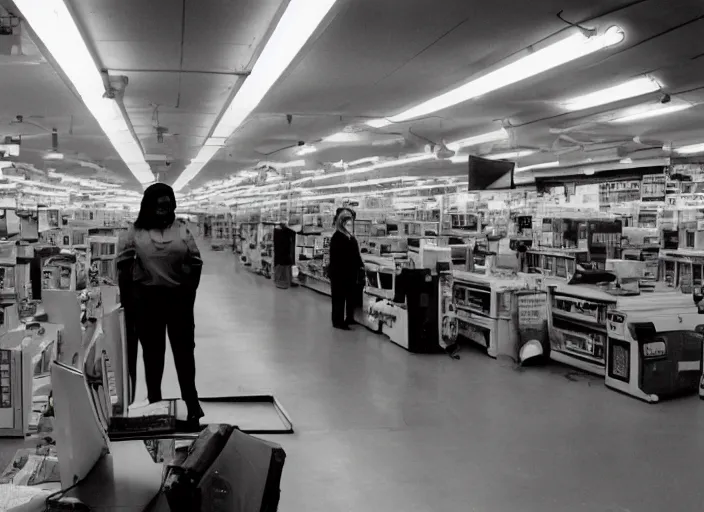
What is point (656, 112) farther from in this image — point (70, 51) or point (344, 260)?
point (70, 51)

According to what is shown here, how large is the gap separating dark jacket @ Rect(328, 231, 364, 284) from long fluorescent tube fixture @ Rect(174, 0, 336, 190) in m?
2.29

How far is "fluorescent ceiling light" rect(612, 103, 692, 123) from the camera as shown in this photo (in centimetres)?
1042

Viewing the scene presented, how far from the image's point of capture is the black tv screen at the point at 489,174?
1081 centimetres

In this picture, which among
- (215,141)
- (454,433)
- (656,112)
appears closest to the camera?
(454,433)

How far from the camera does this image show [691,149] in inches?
602

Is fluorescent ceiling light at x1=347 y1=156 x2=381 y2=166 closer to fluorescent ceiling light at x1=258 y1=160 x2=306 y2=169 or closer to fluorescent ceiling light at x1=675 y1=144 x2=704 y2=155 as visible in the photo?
fluorescent ceiling light at x1=258 y1=160 x2=306 y2=169

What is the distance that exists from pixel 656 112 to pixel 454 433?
8.37 m

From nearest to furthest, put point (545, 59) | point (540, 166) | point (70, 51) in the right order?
point (70, 51), point (545, 59), point (540, 166)

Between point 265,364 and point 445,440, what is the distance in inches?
115

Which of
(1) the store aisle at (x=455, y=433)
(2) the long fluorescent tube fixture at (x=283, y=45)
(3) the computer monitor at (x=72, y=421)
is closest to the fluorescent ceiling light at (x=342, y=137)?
(2) the long fluorescent tube fixture at (x=283, y=45)

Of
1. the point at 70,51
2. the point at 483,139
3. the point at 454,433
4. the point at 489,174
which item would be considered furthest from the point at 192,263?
the point at 483,139

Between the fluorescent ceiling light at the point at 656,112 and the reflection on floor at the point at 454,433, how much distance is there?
571 centimetres

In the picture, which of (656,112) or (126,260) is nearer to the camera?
(126,260)

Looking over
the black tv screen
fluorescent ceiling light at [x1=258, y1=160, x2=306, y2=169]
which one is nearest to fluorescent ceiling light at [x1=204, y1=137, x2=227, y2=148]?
fluorescent ceiling light at [x1=258, y1=160, x2=306, y2=169]
